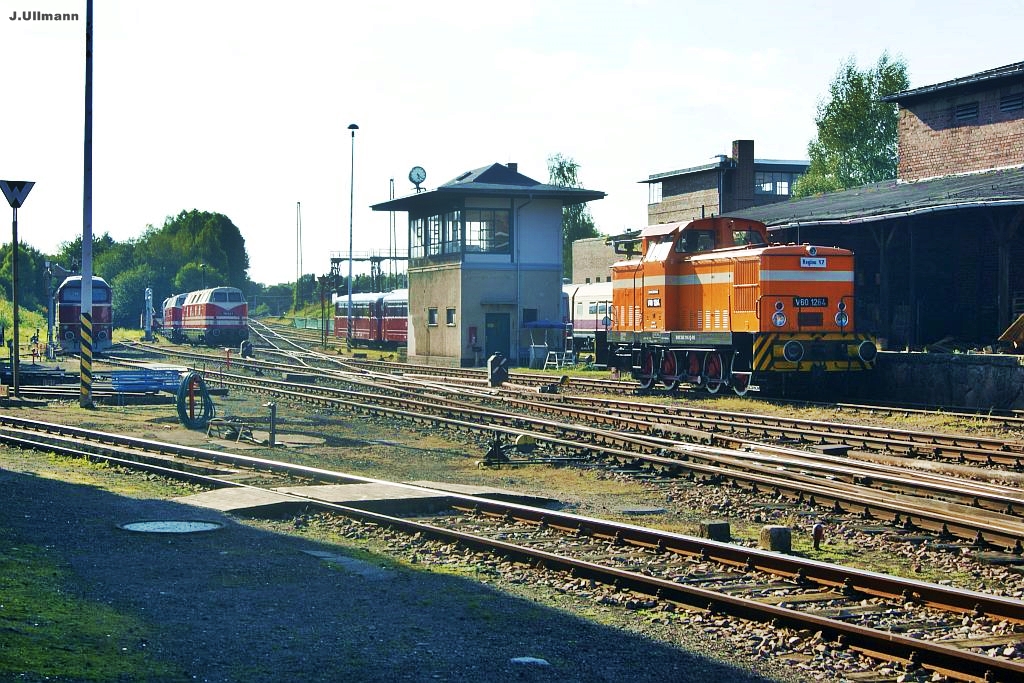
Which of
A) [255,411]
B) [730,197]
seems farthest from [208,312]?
[255,411]

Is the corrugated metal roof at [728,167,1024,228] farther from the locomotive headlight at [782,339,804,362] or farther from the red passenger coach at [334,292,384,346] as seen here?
the red passenger coach at [334,292,384,346]

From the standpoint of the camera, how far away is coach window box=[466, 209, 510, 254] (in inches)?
1781

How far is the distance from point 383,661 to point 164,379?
2372 centimetres

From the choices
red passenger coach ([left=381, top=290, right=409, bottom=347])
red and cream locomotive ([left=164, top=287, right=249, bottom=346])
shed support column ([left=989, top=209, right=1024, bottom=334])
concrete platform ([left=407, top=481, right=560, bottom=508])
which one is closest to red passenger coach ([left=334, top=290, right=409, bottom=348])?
red passenger coach ([left=381, top=290, right=409, bottom=347])

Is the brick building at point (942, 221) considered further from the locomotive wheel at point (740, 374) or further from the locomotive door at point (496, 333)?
the locomotive door at point (496, 333)

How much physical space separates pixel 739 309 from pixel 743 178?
43461 millimetres

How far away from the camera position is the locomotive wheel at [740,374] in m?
26.3

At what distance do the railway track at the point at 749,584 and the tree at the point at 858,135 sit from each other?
65246 mm

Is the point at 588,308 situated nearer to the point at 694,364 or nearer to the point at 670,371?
the point at 670,371

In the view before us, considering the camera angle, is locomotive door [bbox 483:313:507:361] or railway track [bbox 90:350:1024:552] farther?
locomotive door [bbox 483:313:507:361]

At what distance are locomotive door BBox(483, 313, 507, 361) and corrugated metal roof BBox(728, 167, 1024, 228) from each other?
995 cm

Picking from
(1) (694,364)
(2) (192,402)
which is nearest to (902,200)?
(1) (694,364)

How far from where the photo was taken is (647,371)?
30172mm

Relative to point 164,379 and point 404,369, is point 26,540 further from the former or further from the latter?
point 404,369
